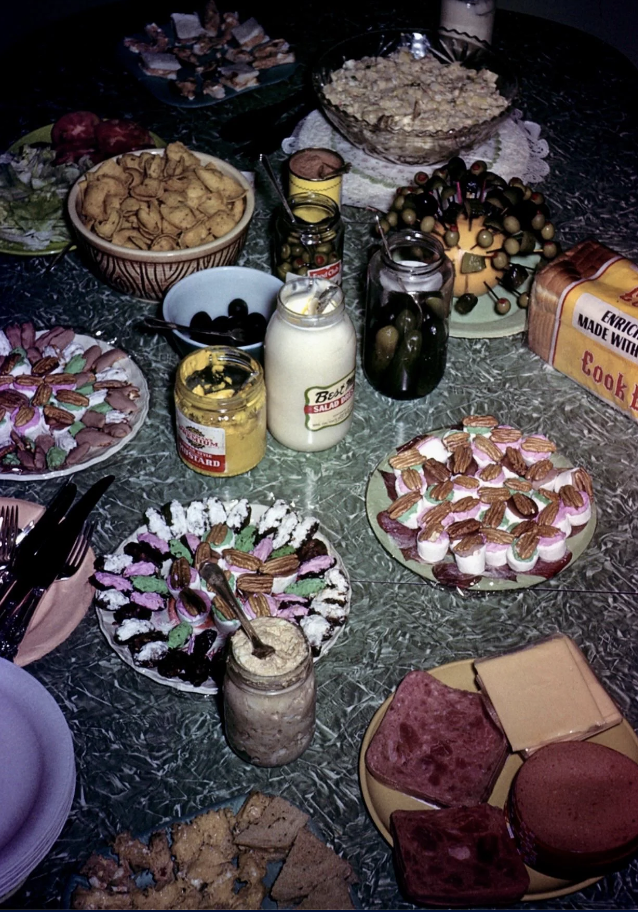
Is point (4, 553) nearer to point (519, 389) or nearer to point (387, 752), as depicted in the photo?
point (387, 752)

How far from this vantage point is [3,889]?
958 millimetres

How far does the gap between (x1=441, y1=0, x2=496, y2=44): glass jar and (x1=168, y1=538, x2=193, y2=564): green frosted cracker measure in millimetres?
1374

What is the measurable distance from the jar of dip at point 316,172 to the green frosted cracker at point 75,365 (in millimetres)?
449

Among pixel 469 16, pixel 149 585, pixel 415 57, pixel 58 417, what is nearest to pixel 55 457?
pixel 58 417

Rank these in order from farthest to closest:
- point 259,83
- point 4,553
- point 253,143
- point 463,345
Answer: point 259,83 → point 253,143 → point 463,345 → point 4,553

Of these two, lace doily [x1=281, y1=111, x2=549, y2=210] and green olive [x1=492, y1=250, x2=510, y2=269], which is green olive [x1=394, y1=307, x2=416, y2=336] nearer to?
green olive [x1=492, y1=250, x2=510, y2=269]

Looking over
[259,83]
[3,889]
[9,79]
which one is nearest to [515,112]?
[259,83]

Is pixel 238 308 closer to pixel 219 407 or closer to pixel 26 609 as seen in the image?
pixel 219 407

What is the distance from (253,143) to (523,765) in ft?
4.70

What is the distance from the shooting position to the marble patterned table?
3.50 feet

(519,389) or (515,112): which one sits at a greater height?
(515,112)

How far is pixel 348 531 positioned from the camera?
4.38ft

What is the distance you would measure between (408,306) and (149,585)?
21.7 inches

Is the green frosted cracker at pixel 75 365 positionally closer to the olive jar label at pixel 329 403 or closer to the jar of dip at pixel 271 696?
the olive jar label at pixel 329 403
